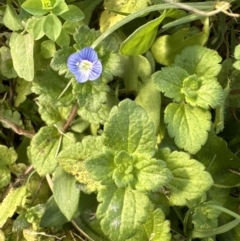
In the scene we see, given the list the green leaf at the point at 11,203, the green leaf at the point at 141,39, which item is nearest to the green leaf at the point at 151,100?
the green leaf at the point at 141,39

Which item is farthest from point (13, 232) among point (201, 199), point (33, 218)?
point (201, 199)

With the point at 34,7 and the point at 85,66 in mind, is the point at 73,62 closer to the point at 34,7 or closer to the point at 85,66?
the point at 85,66

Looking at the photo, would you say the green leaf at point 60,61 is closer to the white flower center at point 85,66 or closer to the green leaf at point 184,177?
the white flower center at point 85,66

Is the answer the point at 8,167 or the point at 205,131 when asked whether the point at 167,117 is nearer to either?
the point at 205,131

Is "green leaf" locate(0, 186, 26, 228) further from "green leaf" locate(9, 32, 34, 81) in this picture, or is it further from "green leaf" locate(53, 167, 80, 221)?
"green leaf" locate(9, 32, 34, 81)

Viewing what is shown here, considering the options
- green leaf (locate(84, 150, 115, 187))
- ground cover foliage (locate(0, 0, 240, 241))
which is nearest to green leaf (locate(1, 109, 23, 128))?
ground cover foliage (locate(0, 0, 240, 241))
